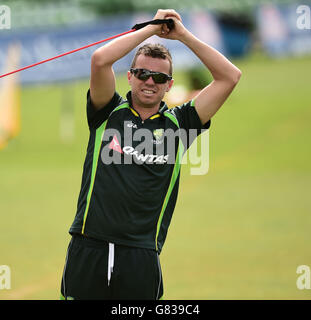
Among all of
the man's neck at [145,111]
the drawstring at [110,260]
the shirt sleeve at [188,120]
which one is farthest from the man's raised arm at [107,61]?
the drawstring at [110,260]

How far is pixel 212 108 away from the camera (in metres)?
4.72

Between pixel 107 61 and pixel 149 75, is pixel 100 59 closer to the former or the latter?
pixel 107 61

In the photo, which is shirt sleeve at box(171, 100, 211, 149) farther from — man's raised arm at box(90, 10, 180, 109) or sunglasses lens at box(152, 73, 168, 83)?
man's raised arm at box(90, 10, 180, 109)

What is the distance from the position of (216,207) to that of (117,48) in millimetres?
10137

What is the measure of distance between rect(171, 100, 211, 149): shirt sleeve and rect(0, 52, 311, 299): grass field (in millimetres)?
4043

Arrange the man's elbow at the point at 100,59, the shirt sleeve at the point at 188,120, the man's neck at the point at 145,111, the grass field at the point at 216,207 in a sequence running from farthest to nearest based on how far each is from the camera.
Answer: the grass field at the point at 216,207 < the shirt sleeve at the point at 188,120 < the man's neck at the point at 145,111 < the man's elbow at the point at 100,59

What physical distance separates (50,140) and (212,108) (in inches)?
805

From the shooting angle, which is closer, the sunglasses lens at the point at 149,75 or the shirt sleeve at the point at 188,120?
the sunglasses lens at the point at 149,75

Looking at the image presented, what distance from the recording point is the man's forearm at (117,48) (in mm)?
4336

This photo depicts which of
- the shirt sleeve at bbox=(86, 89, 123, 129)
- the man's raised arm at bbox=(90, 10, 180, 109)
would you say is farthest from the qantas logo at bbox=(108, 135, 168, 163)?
the man's raised arm at bbox=(90, 10, 180, 109)

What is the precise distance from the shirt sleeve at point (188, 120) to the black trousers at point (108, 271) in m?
0.88

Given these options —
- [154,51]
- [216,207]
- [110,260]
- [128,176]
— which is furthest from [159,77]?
[216,207]

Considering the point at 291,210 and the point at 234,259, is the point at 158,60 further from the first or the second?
the point at 291,210

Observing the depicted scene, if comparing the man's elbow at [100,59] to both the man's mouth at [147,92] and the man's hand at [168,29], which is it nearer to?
the man's mouth at [147,92]
